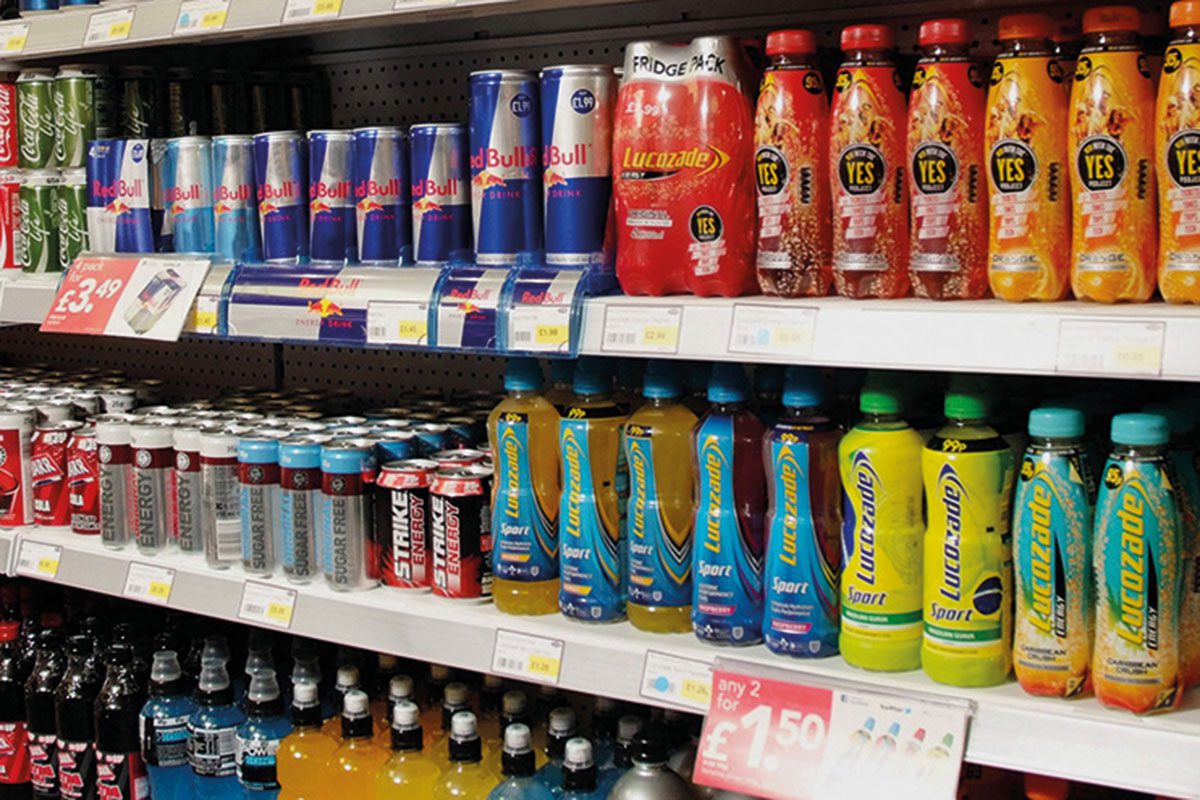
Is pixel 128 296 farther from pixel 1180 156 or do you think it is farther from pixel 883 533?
pixel 1180 156

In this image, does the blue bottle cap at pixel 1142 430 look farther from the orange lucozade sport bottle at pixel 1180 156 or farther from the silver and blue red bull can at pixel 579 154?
the silver and blue red bull can at pixel 579 154

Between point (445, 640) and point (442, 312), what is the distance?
1.42ft

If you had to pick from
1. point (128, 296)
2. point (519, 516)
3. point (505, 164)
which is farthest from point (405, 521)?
point (128, 296)

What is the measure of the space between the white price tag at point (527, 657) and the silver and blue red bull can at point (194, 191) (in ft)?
2.78

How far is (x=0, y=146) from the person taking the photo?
243cm

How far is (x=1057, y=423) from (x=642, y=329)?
1.59ft

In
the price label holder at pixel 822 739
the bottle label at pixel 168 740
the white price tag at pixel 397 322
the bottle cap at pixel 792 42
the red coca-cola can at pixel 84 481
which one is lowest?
the bottle label at pixel 168 740

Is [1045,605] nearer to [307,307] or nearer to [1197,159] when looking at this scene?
[1197,159]

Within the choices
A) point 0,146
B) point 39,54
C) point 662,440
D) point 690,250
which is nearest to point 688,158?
point 690,250

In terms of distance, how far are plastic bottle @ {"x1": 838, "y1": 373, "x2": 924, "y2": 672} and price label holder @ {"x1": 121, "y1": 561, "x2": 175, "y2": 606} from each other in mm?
1089

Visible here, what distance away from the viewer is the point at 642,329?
A: 1.60 meters

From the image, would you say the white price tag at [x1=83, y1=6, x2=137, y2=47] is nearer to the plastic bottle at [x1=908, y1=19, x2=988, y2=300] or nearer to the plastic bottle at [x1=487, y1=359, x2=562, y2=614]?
the plastic bottle at [x1=487, y1=359, x2=562, y2=614]

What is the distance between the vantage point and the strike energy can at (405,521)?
1.87 meters

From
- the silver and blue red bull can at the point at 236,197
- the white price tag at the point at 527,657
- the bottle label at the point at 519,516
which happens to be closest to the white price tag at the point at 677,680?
the white price tag at the point at 527,657
